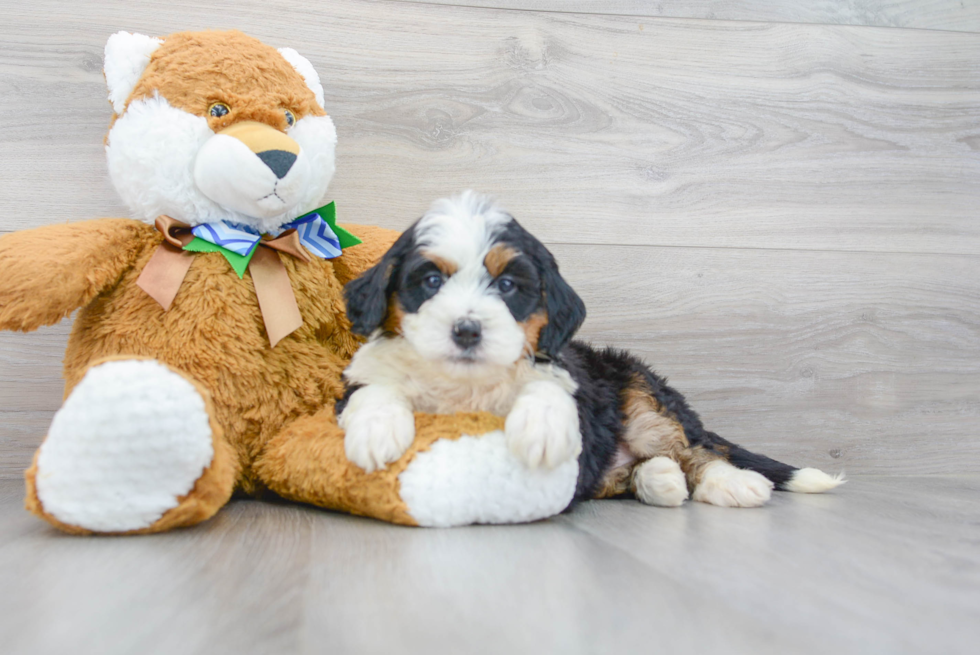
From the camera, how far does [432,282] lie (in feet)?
4.71

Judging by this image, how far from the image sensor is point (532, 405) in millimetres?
1365

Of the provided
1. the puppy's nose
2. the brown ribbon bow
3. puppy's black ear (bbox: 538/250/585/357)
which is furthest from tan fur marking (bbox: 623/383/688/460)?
the brown ribbon bow

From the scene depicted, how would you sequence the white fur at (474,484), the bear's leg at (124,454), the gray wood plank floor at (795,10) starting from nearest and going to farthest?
the bear's leg at (124,454), the white fur at (474,484), the gray wood plank floor at (795,10)

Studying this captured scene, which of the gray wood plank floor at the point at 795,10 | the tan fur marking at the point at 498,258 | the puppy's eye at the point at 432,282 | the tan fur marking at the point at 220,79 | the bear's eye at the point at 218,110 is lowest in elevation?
the puppy's eye at the point at 432,282

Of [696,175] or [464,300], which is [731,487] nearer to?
[464,300]

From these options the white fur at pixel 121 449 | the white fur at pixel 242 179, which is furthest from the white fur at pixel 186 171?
the white fur at pixel 121 449

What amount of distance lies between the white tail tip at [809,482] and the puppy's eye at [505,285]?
960 millimetres

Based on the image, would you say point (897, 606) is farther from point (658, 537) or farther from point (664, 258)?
point (664, 258)

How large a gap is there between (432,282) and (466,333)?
0.16 meters

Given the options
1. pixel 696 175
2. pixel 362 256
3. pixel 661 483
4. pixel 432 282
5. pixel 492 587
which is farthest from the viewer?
pixel 696 175

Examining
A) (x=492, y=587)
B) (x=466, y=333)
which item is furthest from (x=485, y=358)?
(x=492, y=587)

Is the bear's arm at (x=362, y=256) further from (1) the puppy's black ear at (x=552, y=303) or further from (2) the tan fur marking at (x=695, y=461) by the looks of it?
(2) the tan fur marking at (x=695, y=461)

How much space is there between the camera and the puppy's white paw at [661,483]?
1660mm

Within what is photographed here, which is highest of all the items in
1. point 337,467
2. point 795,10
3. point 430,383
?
point 795,10
